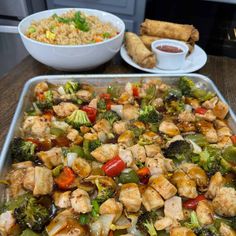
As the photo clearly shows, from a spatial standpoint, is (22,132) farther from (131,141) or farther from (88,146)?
(131,141)

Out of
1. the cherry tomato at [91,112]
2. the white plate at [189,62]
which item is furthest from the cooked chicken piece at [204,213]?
the white plate at [189,62]

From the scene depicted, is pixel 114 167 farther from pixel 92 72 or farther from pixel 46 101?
pixel 92 72

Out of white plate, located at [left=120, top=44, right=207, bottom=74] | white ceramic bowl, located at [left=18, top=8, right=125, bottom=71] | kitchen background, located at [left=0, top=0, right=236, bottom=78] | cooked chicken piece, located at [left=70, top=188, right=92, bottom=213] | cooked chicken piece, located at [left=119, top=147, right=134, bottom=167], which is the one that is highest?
white ceramic bowl, located at [left=18, top=8, right=125, bottom=71]

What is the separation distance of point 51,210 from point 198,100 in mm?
1046

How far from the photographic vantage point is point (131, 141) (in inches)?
56.9

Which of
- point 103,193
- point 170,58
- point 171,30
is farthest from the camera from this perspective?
point 171,30

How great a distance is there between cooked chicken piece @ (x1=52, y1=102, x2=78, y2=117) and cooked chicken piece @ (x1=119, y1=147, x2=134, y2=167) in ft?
1.33

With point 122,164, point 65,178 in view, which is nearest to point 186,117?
point 122,164

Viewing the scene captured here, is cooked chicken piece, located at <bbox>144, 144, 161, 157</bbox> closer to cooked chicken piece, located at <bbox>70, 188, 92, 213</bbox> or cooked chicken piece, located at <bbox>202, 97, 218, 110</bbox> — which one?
cooked chicken piece, located at <bbox>70, 188, 92, 213</bbox>

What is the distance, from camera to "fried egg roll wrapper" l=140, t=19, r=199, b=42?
7.19 ft

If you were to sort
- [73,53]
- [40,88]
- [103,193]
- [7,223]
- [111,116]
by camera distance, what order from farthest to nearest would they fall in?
1. [73,53]
2. [40,88]
3. [111,116]
4. [103,193]
5. [7,223]

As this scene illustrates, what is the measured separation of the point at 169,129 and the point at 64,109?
555 millimetres

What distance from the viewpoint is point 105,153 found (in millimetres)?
1345

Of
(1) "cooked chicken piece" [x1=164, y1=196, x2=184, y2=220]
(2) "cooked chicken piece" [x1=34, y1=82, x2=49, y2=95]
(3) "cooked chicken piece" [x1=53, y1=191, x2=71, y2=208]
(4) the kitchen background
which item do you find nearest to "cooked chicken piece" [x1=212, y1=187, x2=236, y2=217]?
(1) "cooked chicken piece" [x1=164, y1=196, x2=184, y2=220]
